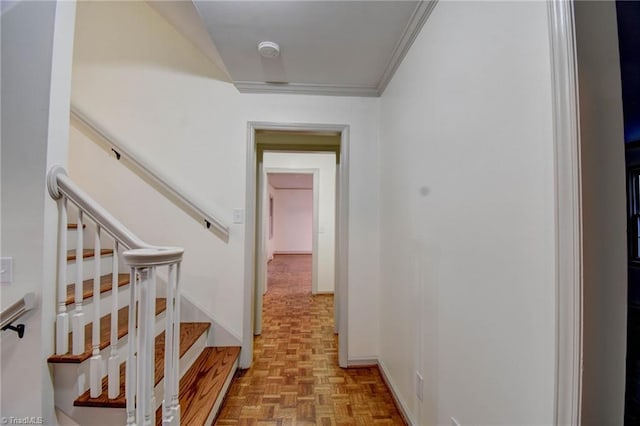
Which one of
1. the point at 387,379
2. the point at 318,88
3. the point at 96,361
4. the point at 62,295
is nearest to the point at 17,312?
the point at 62,295

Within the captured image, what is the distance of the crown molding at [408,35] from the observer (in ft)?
4.62

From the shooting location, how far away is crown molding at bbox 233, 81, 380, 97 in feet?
7.45

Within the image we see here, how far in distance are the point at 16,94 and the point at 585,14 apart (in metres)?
2.09

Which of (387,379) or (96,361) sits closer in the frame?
(96,361)

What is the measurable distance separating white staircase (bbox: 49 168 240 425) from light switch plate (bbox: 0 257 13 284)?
0.17 m

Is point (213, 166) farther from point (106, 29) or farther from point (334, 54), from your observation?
point (106, 29)

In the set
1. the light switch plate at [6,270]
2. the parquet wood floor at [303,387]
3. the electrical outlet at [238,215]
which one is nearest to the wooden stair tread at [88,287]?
the light switch plate at [6,270]

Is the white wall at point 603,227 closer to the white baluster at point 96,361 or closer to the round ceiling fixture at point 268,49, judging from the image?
the round ceiling fixture at point 268,49

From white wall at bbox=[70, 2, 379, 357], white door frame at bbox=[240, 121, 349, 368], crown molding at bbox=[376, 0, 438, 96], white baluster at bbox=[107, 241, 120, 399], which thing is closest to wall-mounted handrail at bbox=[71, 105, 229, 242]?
white wall at bbox=[70, 2, 379, 357]

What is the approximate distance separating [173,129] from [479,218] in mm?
2278

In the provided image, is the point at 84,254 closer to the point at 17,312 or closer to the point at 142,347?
the point at 17,312

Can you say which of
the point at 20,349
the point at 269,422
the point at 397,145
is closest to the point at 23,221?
the point at 20,349

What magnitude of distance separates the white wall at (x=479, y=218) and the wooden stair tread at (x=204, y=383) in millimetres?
1144

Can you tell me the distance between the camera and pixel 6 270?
4.11 ft
